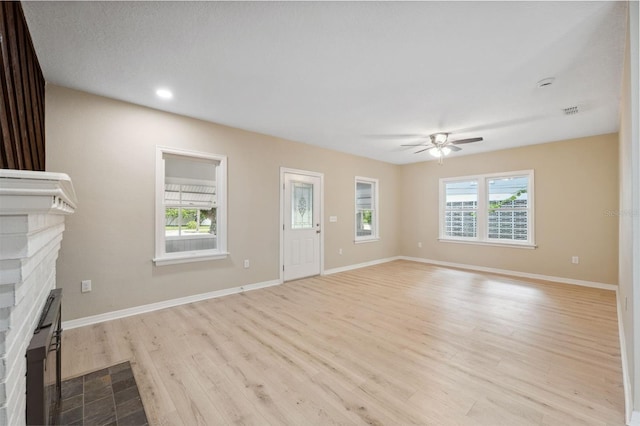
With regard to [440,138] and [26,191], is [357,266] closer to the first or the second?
[440,138]

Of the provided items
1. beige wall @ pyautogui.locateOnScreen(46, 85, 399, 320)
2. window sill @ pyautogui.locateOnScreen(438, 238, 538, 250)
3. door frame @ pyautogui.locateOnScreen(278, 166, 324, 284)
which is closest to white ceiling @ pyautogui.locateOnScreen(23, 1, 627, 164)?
beige wall @ pyautogui.locateOnScreen(46, 85, 399, 320)

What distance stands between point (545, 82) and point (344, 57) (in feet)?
6.96

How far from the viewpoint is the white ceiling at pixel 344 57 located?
74.6 inches

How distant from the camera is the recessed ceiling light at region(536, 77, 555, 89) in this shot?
2.74 metres

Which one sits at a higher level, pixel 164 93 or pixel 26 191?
pixel 164 93

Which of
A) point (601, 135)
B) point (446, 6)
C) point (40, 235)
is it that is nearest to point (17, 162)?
point (40, 235)

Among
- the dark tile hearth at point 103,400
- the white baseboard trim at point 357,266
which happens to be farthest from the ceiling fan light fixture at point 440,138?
the dark tile hearth at point 103,400

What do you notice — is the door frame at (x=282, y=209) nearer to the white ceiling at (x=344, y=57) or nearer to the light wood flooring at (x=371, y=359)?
the light wood flooring at (x=371, y=359)

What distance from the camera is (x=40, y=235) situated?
3.43ft

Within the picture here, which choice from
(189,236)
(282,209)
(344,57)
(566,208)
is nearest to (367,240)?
(282,209)

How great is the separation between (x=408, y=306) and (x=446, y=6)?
3197 millimetres

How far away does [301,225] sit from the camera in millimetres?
5266

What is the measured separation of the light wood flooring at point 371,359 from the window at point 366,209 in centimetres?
270

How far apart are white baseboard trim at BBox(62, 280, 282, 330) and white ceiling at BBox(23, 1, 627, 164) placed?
2526mm
